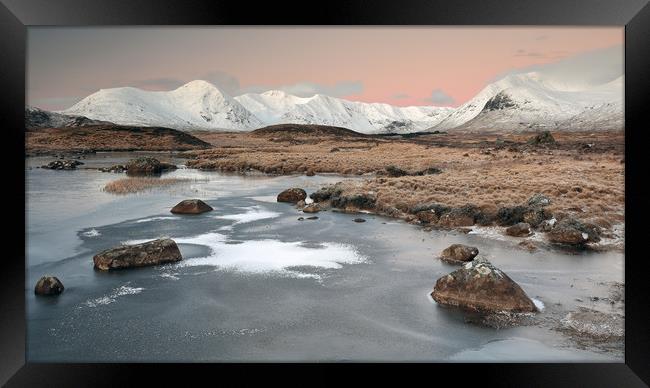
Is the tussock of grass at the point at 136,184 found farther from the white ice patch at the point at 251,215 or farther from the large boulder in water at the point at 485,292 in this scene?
the large boulder in water at the point at 485,292

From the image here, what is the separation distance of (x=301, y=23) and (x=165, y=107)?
8.81m

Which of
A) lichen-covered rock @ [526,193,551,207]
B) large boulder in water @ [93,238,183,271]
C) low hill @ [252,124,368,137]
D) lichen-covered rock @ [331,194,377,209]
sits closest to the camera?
large boulder in water @ [93,238,183,271]

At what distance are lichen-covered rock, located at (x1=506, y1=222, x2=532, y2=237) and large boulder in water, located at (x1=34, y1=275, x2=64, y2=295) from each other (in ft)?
35.6

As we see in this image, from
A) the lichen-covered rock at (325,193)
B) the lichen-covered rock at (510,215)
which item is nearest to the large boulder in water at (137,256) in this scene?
the lichen-covered rock at (325,193)

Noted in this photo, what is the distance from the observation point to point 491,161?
1978 centimetres

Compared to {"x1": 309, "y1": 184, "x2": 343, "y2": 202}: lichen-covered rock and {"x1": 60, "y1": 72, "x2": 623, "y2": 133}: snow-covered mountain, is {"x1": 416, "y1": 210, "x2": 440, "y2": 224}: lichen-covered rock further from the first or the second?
{"x1": 309, "y1": 184, "x2": 343, "y2": 202}: lichen-covered rock

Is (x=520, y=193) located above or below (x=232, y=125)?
below

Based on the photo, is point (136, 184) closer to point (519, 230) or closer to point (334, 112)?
point (334, 112)

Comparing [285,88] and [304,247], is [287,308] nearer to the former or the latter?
[304,247]

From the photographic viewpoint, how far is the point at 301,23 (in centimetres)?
819

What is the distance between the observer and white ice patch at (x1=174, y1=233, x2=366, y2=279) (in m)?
11.3

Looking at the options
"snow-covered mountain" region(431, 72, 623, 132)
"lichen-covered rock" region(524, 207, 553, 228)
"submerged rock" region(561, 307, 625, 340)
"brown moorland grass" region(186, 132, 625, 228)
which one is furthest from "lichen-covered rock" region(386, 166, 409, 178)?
"submerged rock" region(561, 307, 625, 340)

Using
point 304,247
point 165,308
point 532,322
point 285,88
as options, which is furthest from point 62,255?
point 532,322

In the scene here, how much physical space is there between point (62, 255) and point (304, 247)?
18.4 ft
